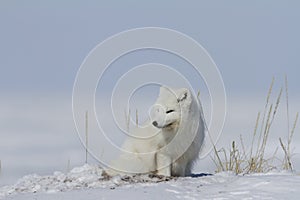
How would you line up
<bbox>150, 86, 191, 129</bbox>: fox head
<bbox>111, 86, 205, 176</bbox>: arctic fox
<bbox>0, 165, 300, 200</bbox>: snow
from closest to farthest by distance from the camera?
<bbox>0, 165, 300, 200</bbox>: snow → <bbox>150, 86, 191, 129</bbox>: fox head → <bbox>111, 86, 205, 176</bbox>: arctic fox

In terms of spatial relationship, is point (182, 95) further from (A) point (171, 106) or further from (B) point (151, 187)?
(B) point (151, 187)

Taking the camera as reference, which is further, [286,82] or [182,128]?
[286,82]

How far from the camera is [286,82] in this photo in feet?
22.7

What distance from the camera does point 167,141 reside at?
18.4ft

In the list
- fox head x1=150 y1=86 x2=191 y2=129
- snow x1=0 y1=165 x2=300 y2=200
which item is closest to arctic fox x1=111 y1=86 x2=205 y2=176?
fox head x1=150 y1=86 x2=191 y2=129

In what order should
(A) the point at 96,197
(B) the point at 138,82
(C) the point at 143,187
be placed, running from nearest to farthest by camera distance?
(A) the point at 96,197 → (C) the point at 143,187 → (B) the point at 138,82

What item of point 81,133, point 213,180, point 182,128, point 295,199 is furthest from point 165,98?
point 295,199

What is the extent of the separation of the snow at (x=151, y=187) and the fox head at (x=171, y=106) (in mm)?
595

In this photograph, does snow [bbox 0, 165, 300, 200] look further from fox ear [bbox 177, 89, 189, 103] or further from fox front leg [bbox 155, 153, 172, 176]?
fox ear [bbox 177, 89, 189, 103]

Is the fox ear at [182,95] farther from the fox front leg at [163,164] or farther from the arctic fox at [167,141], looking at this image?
the fox front leg at [163,164]

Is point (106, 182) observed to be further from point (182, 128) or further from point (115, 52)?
point (115, 52)

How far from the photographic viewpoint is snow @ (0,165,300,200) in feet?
13.7

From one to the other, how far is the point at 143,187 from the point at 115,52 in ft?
7.16

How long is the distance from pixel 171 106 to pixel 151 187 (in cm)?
124
